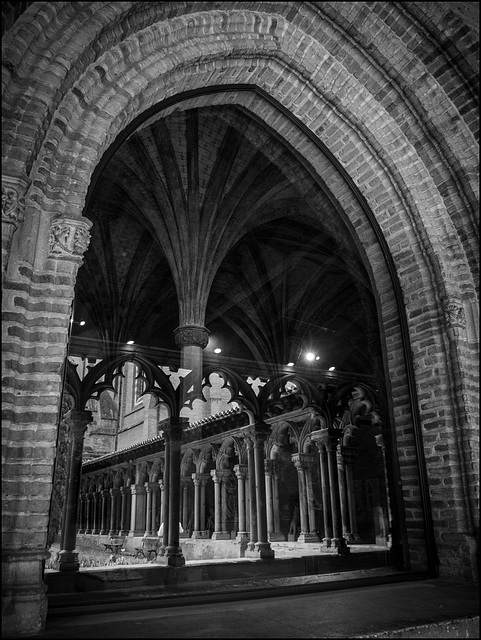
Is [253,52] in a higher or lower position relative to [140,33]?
higher

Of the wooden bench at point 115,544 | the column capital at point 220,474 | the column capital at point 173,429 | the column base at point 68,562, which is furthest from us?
the wooden bench at point 115,544

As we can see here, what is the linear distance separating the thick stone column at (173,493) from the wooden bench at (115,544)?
5658 mm

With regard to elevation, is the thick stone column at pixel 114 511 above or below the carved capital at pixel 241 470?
below

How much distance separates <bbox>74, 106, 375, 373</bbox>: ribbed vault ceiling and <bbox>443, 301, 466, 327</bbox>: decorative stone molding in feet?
7.59

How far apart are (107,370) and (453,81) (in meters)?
7.94

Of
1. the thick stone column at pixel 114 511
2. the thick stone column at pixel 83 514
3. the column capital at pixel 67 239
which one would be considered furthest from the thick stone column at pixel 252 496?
the column capital at pixel 67 239

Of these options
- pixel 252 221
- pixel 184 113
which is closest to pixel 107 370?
pixel 252 221

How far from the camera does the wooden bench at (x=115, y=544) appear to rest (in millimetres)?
15156

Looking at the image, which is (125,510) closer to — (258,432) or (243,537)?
(243,537)

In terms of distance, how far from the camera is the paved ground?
3.04m

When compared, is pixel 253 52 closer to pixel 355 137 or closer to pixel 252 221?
pixel 355 137

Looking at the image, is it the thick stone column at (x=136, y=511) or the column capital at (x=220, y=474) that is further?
the thick stone column at (x=136, y=511)

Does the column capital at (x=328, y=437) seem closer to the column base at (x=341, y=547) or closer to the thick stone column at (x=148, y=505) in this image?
the column base at (x=341, y=547)

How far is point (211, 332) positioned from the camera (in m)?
15.0
